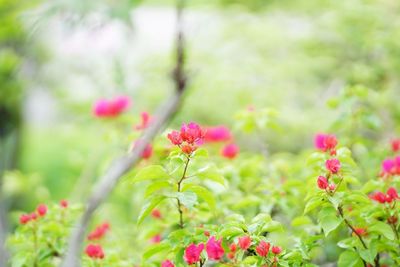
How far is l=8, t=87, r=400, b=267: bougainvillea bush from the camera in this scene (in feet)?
5.10

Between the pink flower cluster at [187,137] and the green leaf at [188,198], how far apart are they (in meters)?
0.12

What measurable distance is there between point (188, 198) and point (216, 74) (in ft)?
11.7

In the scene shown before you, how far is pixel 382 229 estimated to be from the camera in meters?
1.62

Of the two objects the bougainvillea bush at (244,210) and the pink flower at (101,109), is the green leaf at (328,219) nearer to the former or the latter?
the bougainvillea bush at (244,210)

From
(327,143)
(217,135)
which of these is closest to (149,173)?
(327,143)

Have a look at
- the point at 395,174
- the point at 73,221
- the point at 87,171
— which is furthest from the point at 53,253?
the point at 87,171

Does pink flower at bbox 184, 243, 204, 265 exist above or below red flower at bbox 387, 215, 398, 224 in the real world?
above

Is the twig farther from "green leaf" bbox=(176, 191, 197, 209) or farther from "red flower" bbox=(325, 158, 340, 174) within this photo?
"red flower" bbox=(325, 158, 340, 174)

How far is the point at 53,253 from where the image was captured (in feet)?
6.49

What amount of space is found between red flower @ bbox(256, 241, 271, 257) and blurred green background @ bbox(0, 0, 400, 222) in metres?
2.33

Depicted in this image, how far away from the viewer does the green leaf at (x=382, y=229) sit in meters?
1.60

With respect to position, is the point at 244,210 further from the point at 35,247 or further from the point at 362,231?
the point at 35,247

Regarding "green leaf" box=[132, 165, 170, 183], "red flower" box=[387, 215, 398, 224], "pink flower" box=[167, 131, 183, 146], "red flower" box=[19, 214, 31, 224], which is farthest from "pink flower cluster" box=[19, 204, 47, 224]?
"red flower" box=[387, 215, 398, 224]

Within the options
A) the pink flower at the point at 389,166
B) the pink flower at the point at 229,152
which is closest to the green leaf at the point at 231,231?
the pink flower at the point at 389,166
